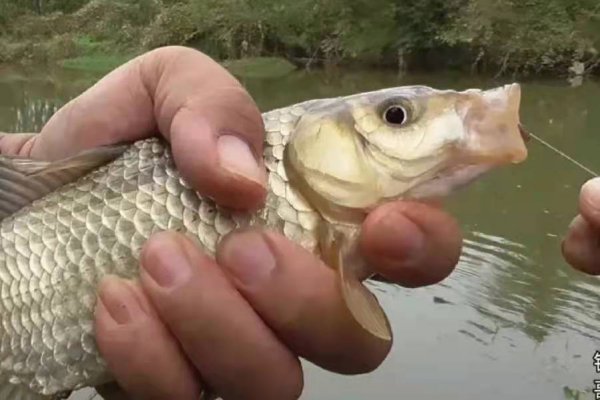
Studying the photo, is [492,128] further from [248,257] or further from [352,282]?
[248,257]

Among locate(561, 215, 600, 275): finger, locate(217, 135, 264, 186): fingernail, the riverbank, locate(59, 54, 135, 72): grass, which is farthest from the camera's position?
locate(59, 54, 135, 72): grass

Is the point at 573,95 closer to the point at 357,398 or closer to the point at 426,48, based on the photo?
the point at 426,48

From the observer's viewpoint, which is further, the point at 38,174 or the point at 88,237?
the point at 38,174

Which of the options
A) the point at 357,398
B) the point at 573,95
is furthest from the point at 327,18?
the point at 357,398

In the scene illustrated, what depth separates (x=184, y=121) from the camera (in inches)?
74.9

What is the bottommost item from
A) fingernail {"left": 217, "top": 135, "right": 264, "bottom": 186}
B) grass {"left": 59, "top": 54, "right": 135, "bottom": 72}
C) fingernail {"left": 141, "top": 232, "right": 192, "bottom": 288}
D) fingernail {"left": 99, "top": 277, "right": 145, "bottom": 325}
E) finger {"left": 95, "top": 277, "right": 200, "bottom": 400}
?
grass {"left": 59, "top": 54, "right": 135, "bottom": 72}

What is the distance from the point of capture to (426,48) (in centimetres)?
2647

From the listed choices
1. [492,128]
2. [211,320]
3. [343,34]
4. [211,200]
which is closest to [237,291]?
[211,320]

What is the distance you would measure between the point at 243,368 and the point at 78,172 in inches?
21.5

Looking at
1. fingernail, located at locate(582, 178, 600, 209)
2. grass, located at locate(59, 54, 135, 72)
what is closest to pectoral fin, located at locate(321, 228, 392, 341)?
fingernail, located at locate(582, 178, 600, 209)

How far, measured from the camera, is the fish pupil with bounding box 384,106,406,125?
1.70m

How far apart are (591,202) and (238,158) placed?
2.91 ft

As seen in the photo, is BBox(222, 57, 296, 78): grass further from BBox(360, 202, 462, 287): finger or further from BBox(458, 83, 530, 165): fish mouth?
BBox(458, 83, 530, 165): fish mouth

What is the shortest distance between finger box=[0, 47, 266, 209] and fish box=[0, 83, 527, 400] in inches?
1.7
